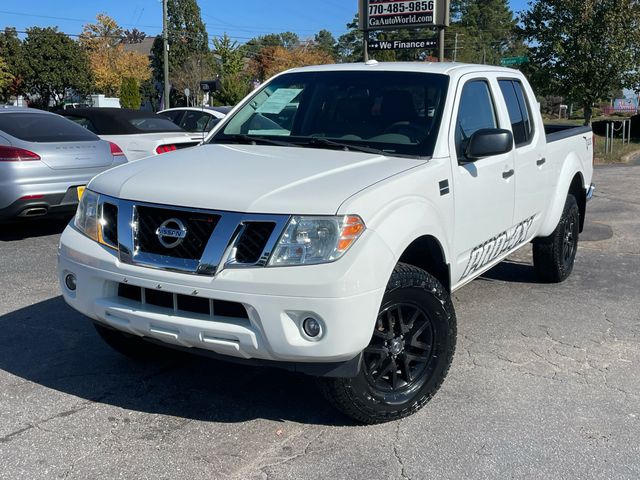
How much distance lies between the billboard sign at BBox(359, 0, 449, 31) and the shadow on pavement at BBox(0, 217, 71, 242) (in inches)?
455

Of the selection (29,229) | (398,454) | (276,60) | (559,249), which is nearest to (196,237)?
(398,454)

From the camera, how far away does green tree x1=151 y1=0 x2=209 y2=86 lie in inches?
2913

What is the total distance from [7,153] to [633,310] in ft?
21.4

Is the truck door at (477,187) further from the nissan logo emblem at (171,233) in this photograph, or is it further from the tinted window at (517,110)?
the nissan logo emblem at (171,233)

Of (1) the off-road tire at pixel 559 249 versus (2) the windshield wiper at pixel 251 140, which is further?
(1) the off-road tire at pixel 559 249

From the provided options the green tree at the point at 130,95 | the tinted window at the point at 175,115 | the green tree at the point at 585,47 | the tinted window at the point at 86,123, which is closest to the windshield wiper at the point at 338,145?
the tinted window at the point at 86,123

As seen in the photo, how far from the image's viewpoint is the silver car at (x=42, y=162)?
758 centimetres

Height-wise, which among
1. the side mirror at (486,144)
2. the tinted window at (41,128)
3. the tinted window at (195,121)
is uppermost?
the tinted window at (195,121)

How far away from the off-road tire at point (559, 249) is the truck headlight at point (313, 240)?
350 cm

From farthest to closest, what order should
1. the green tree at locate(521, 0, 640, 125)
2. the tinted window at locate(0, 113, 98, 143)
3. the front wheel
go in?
the green tree at locate(521, 0, 640, 125) → the tinted window at locate(0, 113, 98, 143) → the front wheel

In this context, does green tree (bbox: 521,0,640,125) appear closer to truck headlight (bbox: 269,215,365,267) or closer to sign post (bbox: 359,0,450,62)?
sign post (bbox: 359,0,450,62)

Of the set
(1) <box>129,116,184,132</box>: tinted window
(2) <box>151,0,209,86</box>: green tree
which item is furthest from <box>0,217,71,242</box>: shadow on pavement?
(2) <box>151,0,209,86</box>: green tree

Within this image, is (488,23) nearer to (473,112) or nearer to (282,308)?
(473,112)

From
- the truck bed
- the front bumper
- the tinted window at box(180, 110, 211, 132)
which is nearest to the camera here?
the front bumper
